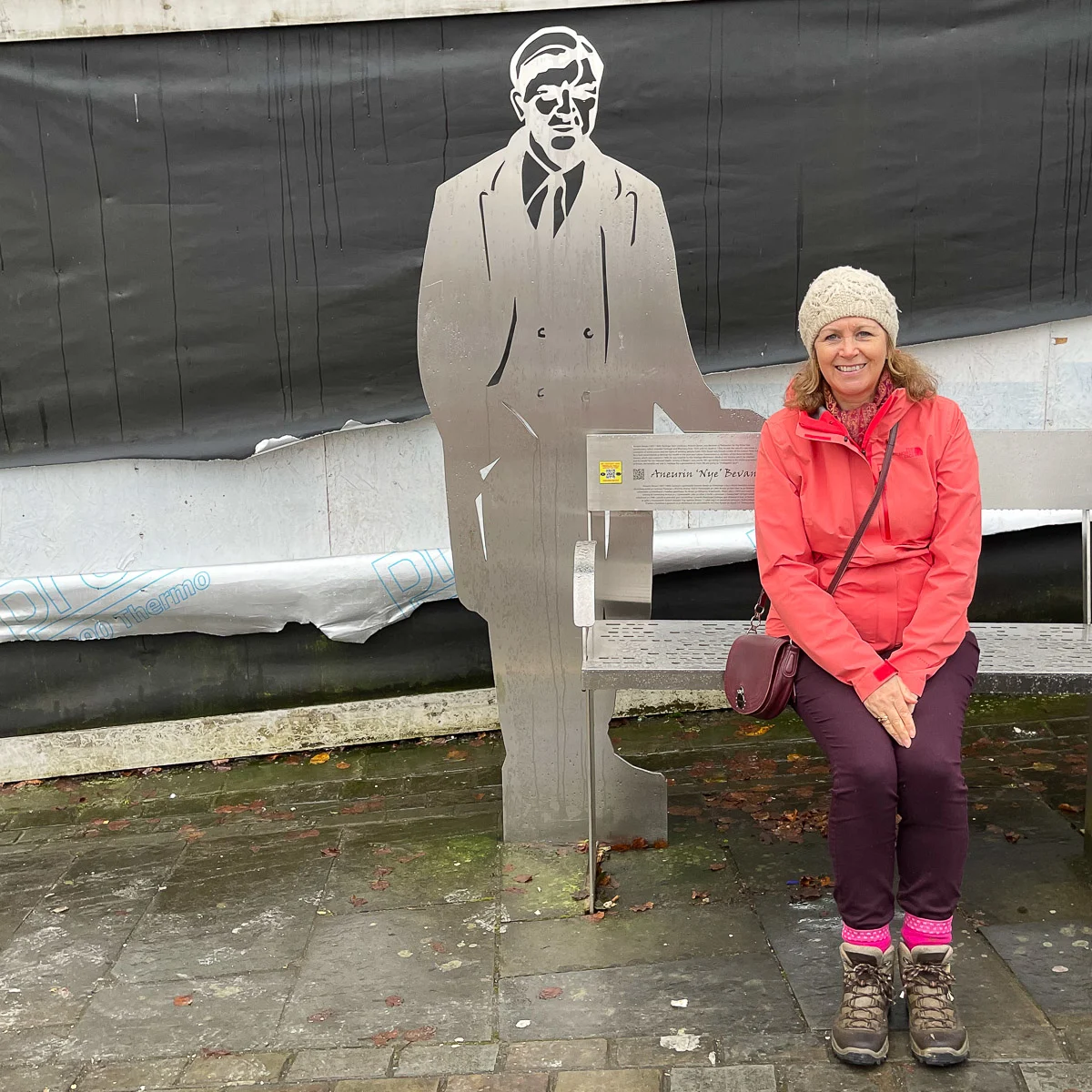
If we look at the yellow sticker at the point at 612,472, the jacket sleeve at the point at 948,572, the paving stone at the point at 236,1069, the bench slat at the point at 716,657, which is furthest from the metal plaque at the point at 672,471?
the paving stone at the point at 236,1069

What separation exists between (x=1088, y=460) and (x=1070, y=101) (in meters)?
1.77

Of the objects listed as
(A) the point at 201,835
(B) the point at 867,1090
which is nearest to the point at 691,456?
(B) the point at 867,1090

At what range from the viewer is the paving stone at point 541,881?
11.9 ft

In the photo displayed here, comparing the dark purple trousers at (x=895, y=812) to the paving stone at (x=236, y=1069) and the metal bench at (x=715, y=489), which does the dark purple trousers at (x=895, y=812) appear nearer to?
the metal bench at (x=715, y=489)

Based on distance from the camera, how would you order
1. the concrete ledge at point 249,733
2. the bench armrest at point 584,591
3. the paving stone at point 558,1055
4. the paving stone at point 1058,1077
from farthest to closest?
the concrete ledge at point 249,733
the bench armrest at point 584,591
the paving stone at point 558,1055
the paving stone at point 1058,1077

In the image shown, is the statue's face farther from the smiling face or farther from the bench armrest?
the bench armrest

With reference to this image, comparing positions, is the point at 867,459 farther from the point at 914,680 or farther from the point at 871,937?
the point at 871,937

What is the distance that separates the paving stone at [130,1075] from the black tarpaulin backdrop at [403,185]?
252 cm

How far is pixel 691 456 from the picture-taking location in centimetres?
375

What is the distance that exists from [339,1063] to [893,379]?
2.17m

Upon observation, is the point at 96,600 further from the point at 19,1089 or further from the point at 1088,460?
the point at 1088,460

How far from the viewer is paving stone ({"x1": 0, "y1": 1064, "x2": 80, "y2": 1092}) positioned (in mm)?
2949

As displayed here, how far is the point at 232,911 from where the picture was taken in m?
3.79


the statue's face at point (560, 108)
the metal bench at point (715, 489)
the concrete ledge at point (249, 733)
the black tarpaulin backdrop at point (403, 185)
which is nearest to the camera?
the metal bench at point (715, 489)
